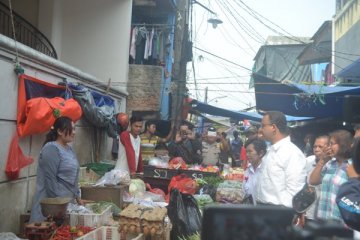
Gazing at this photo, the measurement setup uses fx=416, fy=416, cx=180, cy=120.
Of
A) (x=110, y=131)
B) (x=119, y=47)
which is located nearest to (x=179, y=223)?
(x=110, y=131)

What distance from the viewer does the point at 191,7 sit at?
15438 mm

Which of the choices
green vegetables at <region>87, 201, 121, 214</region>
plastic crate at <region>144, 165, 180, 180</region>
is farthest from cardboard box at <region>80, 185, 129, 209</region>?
plastic crate at <region>144, 165, 180, 180</region>

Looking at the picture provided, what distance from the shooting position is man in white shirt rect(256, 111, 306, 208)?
4355 millimetres

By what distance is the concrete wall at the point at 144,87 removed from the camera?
43.0 feet

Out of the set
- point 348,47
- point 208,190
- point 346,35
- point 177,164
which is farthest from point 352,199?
point 346,35

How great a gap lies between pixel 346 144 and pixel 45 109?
3852 mm

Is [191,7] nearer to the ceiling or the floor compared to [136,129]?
nearer to the ceiling

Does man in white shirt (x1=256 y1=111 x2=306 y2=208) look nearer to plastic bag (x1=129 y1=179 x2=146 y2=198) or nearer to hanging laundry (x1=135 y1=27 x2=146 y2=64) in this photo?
plastic bag (x1=129 y1=179 x2=146 y2=198)

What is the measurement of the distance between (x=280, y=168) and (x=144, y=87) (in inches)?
363

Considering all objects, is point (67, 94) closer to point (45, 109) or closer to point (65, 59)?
point (45, 109)

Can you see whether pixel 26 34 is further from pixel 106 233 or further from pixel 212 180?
pixel 106 233

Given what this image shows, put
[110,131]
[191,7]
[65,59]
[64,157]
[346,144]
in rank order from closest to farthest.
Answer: [346,144], [64,157], [110,131], [65,59], [191,7]

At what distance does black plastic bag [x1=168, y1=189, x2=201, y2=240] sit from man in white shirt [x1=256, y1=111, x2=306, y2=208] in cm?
95

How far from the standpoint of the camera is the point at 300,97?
9.35m
